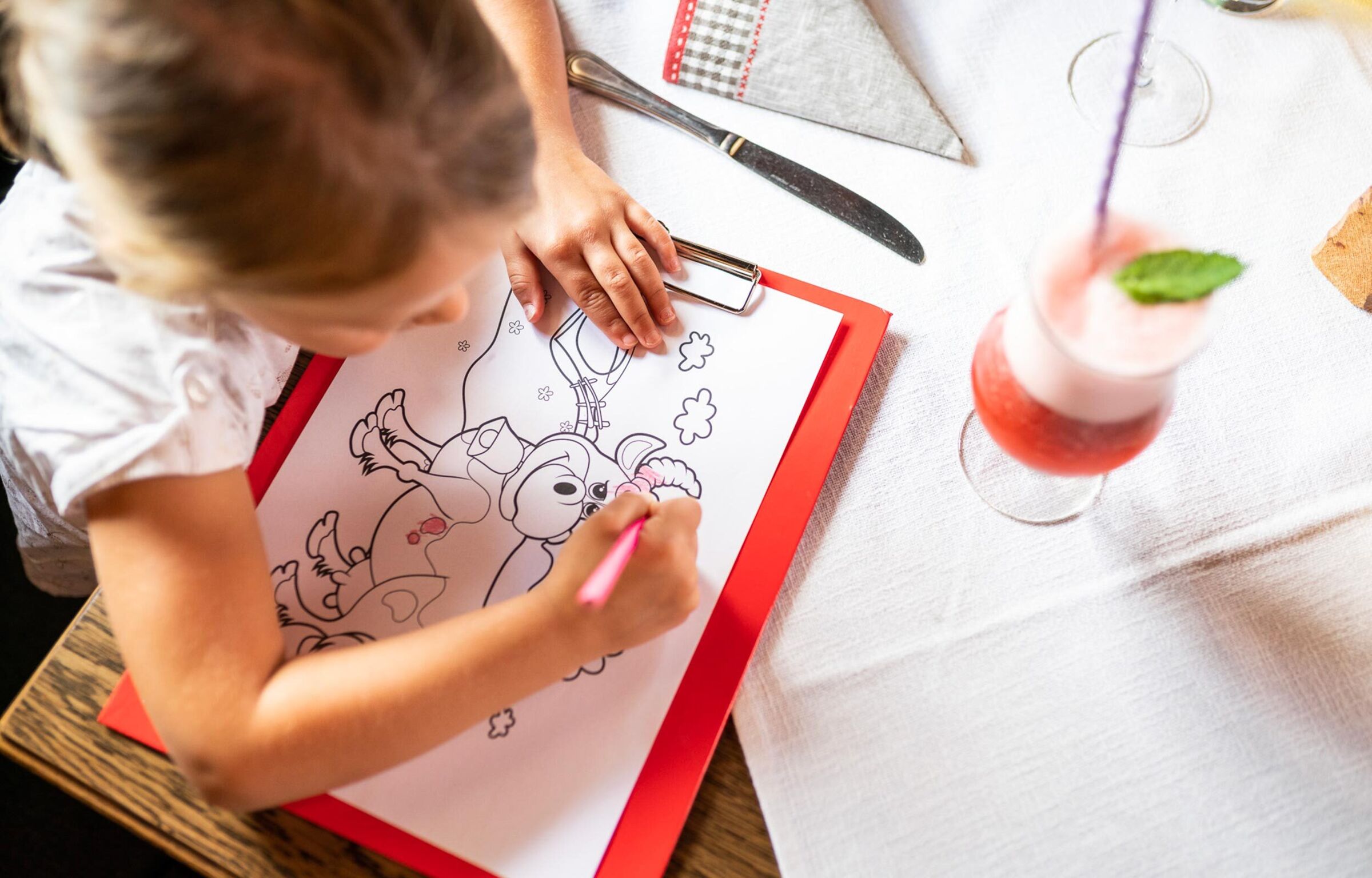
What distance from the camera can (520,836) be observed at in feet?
1.58

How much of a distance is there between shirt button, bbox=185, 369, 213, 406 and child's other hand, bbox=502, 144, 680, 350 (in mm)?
199

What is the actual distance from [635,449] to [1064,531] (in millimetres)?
269

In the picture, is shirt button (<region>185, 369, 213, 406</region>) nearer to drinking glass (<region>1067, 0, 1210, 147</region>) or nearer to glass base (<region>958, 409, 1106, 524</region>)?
glass base (<region>958, 409, 1106, 524</region>)

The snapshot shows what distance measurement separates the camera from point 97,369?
486mm

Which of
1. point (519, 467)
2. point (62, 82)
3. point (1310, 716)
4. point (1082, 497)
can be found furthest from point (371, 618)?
point (1310, 716)

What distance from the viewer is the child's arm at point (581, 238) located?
59 centimetres

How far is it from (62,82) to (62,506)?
224 millimetres

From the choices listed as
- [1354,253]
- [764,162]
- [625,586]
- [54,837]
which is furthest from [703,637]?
[54,837]

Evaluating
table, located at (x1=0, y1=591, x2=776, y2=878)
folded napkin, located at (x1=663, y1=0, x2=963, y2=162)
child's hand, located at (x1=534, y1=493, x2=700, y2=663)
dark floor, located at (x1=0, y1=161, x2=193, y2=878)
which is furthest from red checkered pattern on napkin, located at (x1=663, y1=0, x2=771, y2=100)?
dark floor, located at (x1=0, y1=161, x2=193, y2=878)

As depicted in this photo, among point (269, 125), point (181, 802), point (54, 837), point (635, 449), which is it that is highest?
point (269, 125)

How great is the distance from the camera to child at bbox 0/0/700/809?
0.36 m

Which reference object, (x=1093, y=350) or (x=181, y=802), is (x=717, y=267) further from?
(x=181, y=802)

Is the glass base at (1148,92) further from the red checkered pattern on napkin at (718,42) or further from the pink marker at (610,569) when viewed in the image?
the pink marker at (610,569)

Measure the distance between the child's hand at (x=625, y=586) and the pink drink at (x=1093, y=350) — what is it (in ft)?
0.66
